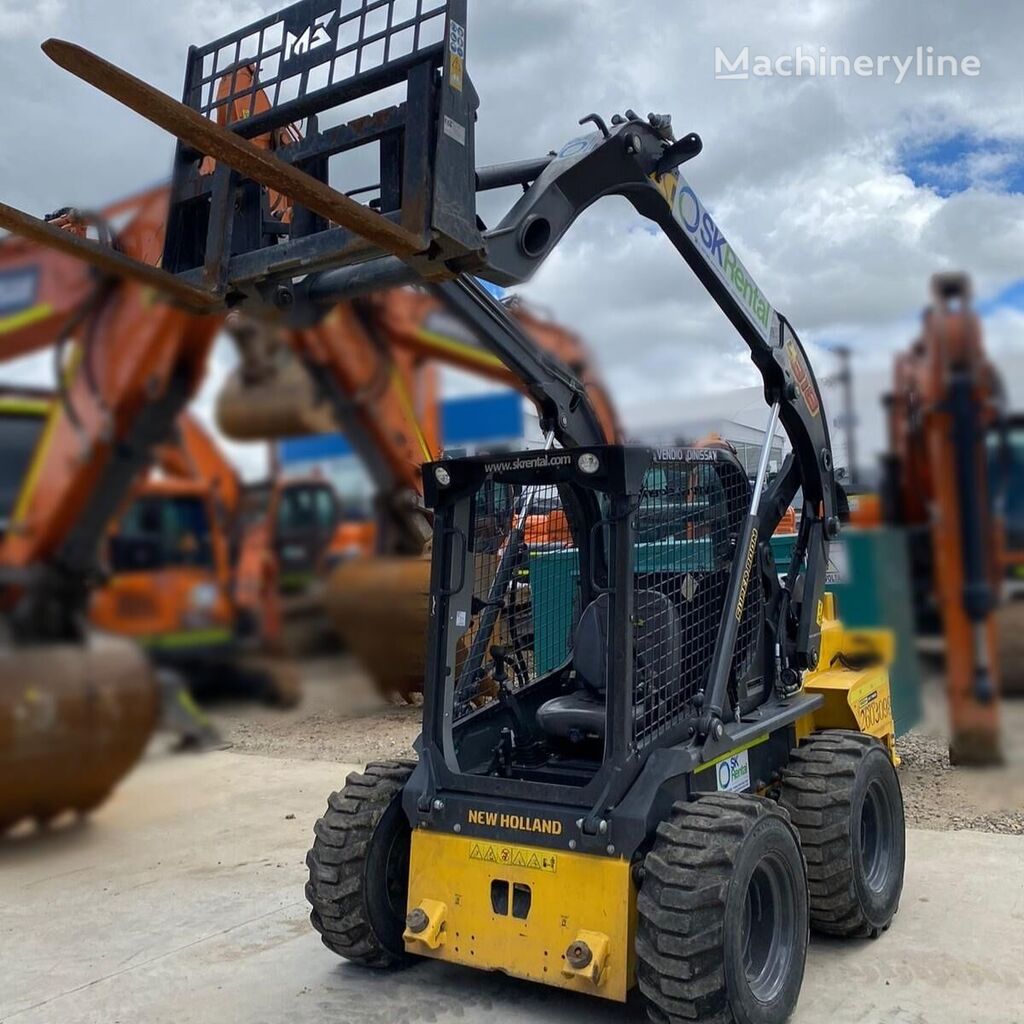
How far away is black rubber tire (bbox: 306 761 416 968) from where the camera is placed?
432 centimetres

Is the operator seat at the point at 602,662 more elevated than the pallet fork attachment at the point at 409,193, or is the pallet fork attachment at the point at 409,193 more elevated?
the pallet fork attachment at the point at 409,193

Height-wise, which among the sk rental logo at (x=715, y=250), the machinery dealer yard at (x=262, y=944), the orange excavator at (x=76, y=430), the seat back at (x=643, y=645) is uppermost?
the sk rental logo at (x=715, y=250)

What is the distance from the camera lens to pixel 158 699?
252 inches

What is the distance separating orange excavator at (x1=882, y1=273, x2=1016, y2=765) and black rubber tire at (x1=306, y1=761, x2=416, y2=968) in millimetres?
2808

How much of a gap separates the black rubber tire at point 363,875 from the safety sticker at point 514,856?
1.73 ft

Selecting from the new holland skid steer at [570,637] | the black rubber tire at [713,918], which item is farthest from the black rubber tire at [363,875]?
the black rubber tire at [713,918]

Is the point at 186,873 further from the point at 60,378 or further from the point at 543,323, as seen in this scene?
the point at 543,323

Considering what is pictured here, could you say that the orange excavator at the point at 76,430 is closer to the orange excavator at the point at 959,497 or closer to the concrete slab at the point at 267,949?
the concrete slab at the point at 267,949

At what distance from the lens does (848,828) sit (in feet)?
14.9

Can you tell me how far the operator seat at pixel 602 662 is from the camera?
4.19 meters

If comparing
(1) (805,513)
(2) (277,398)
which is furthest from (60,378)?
(1) (805,513)

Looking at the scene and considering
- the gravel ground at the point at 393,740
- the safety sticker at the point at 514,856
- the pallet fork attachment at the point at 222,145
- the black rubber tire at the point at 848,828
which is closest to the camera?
the pallet fork attachment at the point at 222,145

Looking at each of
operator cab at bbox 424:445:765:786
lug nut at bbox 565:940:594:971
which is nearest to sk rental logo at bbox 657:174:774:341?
operator cab at bbox 424:445:765:786

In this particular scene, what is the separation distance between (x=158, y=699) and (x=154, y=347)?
9.15ft
